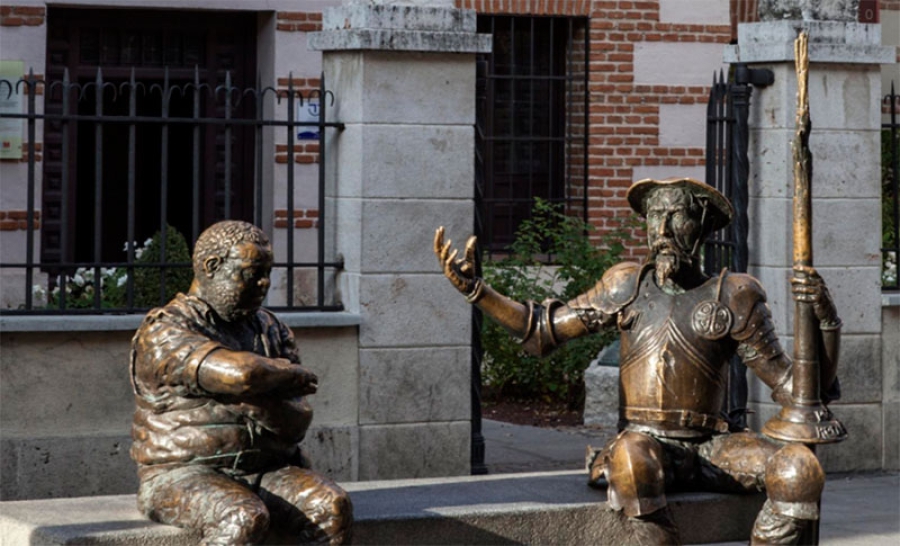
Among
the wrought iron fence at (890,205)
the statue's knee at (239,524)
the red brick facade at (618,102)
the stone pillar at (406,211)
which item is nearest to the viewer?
the statue's knee at (239,524)

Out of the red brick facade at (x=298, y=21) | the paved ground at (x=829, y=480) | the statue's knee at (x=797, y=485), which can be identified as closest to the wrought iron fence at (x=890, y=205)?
the paved ground at (x=829, y=480)

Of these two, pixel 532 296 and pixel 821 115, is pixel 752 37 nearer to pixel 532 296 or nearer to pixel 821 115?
pixel 821 115

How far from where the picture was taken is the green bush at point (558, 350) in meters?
11.5

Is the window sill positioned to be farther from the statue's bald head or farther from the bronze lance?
the bronze lance

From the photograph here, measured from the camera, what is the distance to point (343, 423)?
860 centimetres

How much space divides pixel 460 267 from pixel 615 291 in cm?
65

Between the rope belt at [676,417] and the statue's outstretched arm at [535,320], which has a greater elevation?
the statue's outstretched arm at [535,320]

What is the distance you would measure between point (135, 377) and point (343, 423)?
2.86 m

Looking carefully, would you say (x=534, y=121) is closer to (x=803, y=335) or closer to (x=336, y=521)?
(x=803, y=335)

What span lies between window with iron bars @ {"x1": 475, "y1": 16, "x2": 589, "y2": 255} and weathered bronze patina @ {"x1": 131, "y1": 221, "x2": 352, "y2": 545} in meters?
7.45

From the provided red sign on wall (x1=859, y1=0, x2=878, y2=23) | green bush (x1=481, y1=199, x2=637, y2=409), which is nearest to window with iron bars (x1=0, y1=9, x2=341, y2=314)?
green bush (x1=481, y1=199, x2=637, y2=409)

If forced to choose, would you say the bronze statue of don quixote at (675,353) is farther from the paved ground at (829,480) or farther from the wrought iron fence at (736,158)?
the wrought iron fence at (736,158)

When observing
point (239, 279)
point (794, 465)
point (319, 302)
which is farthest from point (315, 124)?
point (794, 465)

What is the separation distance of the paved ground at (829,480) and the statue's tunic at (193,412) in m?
2.10
